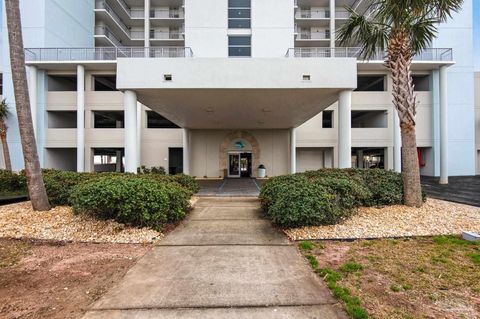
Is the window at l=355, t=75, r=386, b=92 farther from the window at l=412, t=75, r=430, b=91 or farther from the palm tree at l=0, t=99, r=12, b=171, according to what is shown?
the palm tree at l=0, t=99, r=12, b=171

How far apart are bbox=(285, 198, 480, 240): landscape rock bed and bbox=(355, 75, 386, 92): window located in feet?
55.6

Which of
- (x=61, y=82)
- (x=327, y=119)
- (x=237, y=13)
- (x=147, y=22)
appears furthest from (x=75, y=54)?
(x=327, y=119)

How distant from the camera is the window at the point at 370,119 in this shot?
21.5m

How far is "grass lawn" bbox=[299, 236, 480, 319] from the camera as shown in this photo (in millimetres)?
3092

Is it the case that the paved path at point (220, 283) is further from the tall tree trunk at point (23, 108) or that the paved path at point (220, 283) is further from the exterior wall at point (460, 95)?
the exterior wall at point (460, 95)

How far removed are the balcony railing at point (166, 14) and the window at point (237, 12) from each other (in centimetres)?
982

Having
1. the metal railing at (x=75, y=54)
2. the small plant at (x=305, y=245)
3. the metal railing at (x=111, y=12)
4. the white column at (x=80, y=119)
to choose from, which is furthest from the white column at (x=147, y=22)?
the small plant at (x=305, y=245)

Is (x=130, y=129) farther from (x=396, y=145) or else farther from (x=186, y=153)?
(x=396, y=145)

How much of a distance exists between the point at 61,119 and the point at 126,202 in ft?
70.3

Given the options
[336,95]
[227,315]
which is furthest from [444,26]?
[227,315]

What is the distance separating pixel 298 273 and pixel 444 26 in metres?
26.4

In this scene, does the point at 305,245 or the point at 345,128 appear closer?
the point at 305,245

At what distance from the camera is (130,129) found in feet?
33.3

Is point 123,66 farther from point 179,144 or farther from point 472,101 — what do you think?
point 472,101
